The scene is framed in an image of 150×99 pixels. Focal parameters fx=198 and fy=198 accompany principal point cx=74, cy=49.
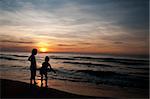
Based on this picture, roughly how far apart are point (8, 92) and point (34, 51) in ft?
6.35

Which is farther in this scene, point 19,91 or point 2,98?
point 19,91

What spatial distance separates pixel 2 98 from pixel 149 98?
20.8 feet

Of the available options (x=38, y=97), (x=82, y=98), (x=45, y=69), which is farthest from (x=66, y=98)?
(x=45, y=69)

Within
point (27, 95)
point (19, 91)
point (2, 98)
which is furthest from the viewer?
point (19, 91)

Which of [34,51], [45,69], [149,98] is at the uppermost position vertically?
[34,51]

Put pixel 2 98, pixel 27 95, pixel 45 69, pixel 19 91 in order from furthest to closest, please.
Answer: pixel 45 69, pixel 19 91, pixel 27 95, pixel 2 98

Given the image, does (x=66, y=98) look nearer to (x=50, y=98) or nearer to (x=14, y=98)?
(x=50, y=98)

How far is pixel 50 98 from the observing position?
7410 millimetres

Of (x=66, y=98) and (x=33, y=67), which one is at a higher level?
(x=33, y=67)

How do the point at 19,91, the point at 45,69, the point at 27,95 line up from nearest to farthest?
1. the point at 27,95
2. the point at 19,91
3. the point at 45,69

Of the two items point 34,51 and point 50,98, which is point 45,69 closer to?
point 34,51

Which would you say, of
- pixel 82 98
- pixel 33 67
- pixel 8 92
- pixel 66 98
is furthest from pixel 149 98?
pixel 8 92

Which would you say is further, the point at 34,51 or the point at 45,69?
the point at 45,69

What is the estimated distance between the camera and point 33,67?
850 cm
